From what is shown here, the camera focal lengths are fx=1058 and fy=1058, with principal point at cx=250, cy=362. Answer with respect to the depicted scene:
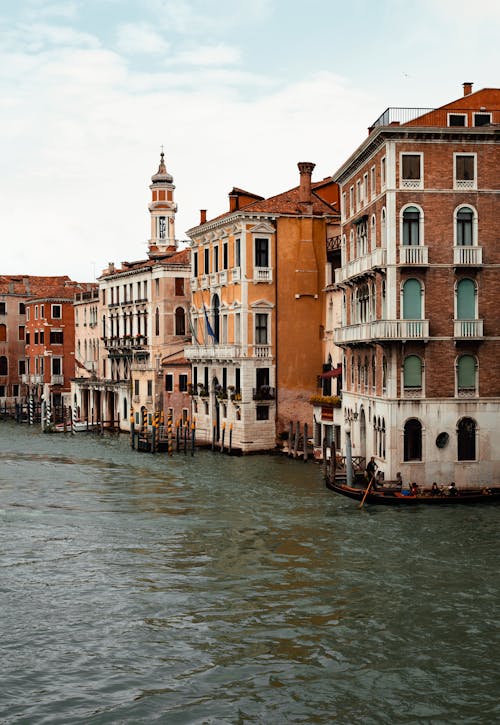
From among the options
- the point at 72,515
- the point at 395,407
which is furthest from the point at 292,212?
the point at 72,515

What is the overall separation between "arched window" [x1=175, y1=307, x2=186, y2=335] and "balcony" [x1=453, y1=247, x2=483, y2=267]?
1195 inches

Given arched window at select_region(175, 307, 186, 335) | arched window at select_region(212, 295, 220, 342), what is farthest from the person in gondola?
arched window at select_region(175, 307, 186, 335)

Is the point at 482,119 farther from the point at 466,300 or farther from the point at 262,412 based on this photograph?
the point at 262,412

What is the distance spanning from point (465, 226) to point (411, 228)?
166 cm

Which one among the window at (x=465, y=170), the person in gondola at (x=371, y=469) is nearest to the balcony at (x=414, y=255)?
the window at (x=465, y=170)

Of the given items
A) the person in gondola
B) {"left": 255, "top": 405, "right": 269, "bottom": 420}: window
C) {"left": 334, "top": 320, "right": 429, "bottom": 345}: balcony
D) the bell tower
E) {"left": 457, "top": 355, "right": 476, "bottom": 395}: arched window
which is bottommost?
the person in gondola

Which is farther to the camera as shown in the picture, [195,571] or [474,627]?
[195,571]

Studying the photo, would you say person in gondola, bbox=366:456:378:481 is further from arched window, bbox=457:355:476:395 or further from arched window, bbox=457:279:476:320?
arched window, bbox=457:279:476:320

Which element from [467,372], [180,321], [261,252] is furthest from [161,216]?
[467,372]

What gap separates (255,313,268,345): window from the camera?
46.9 meters

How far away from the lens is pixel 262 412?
46.8 meters

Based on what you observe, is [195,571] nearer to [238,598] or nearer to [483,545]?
[238,598]

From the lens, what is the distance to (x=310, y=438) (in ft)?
149

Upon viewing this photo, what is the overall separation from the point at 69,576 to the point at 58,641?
4478 mm
